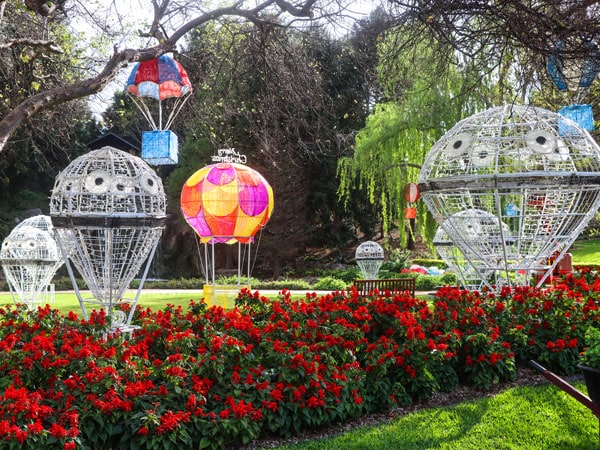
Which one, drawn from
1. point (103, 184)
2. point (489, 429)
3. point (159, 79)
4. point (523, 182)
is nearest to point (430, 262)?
point (523, 182)

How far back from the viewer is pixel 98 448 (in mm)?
3592

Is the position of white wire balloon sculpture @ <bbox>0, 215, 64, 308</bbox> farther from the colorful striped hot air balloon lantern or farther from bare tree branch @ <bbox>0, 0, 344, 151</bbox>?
bare tree branch @ <bbox>0, 0, 344, 151</bbox>

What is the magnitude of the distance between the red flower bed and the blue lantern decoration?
2319 millimetres

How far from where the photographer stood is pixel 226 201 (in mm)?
12375

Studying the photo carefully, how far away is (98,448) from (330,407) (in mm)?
1652

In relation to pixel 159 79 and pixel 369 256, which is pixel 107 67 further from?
pixel 369 256

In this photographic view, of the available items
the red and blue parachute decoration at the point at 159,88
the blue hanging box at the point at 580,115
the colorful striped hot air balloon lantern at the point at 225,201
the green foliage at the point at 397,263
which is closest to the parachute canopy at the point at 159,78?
the red and blue parachute decoration at the point at 159,88

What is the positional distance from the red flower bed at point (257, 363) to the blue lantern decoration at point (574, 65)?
232 centimetres

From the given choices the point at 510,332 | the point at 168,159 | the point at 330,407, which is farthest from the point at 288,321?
the point at 168,159

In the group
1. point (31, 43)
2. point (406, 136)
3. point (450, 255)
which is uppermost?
point (406, 136)

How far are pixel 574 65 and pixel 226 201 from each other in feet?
27.2

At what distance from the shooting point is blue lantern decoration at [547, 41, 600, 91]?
402cm

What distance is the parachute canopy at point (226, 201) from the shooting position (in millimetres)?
12375

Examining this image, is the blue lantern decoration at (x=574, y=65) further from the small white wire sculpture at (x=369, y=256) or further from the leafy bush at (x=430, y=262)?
the leafy bush at (x=430, y=262)
